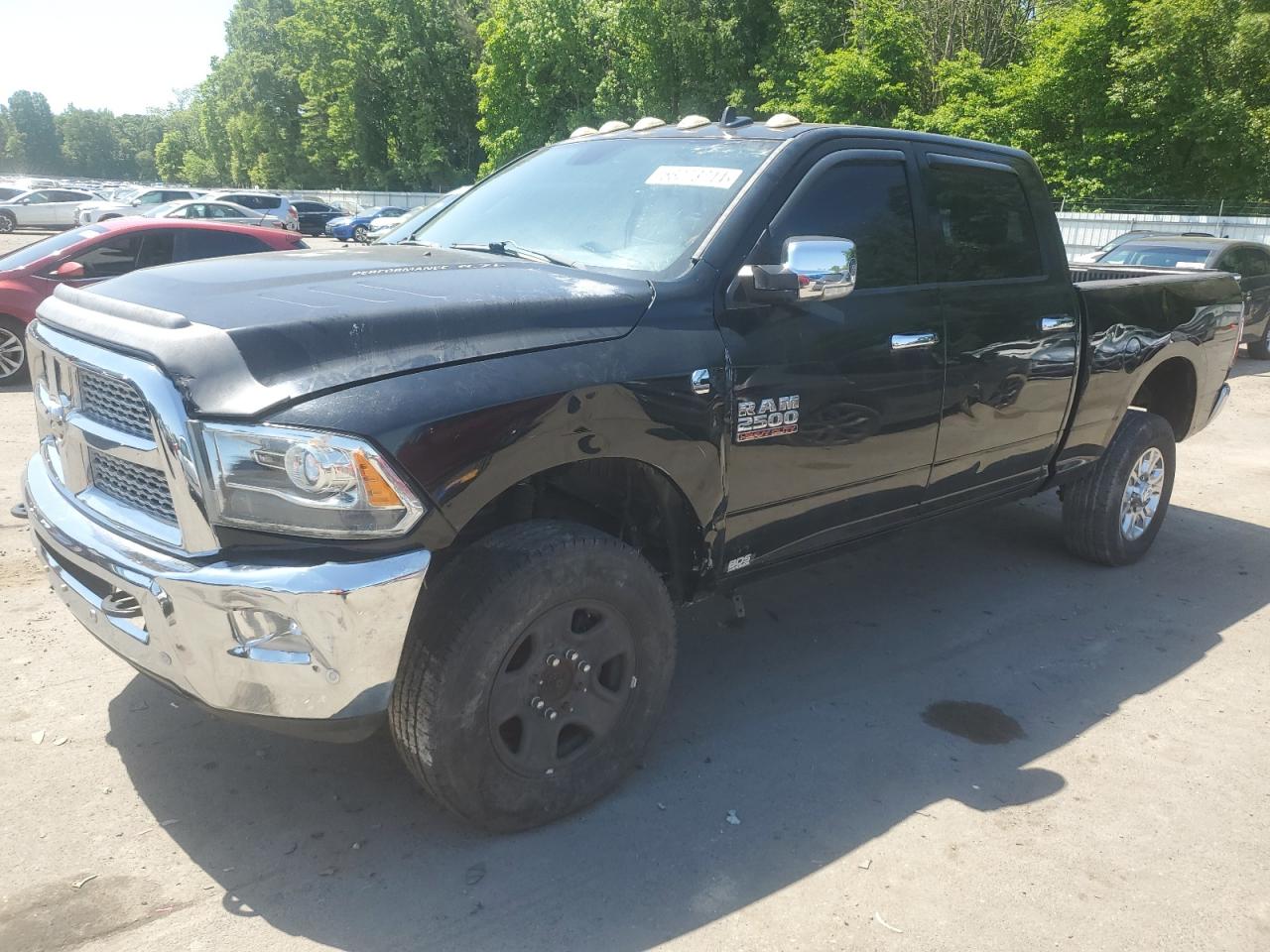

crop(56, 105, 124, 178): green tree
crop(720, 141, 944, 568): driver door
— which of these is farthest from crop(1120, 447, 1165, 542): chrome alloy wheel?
crop(56, 105, 124, 178): green tree

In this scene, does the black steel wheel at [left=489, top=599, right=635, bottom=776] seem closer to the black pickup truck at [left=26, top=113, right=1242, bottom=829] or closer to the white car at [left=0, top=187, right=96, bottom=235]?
the black pickup truck at [left=26, top=113, right=1242, bottom=829]

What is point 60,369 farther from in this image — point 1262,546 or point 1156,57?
point 1156,57

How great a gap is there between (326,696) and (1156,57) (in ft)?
97.4

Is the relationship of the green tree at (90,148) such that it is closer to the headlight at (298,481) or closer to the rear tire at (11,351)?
the rear tire at (11,351)

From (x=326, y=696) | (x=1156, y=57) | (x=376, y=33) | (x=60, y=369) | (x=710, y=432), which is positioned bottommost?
(x=326, y=696)

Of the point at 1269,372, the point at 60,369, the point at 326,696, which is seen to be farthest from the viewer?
the point at 1269,372

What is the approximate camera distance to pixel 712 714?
3801 millimetres

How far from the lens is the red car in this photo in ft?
30.9

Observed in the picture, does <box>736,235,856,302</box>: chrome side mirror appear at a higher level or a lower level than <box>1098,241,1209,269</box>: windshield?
higher

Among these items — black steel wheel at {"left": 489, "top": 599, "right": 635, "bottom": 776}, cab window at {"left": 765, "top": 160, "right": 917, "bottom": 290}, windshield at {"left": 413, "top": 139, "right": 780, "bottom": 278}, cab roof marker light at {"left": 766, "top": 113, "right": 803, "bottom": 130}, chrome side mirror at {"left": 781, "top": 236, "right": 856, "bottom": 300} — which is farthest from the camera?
cab roof marker light at {"left": 766, "top": 113, "right": 803, "bottom": 130}

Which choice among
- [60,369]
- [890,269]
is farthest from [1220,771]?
[60,369]

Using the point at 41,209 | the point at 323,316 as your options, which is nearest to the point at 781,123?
the point at 323,316

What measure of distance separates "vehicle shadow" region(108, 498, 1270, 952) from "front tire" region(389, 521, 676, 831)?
19 cm

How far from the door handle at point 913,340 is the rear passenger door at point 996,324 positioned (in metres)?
0.10
